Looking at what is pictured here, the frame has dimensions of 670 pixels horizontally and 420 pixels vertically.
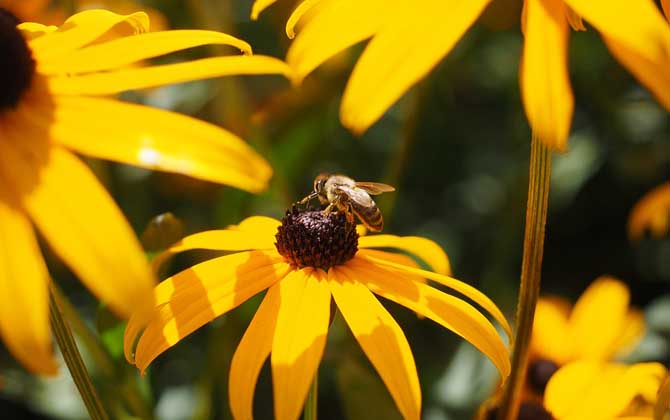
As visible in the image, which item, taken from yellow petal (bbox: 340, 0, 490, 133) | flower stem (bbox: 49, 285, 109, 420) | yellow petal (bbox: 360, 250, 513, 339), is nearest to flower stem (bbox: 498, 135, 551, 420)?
yellow petal (bbox: 360, 250, 513, 339)

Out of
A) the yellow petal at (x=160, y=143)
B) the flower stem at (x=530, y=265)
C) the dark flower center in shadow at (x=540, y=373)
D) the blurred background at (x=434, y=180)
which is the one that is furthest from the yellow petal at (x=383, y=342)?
the dark flower center in shadow at (x=540, y=373)

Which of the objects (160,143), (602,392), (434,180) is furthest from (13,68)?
(434,180)

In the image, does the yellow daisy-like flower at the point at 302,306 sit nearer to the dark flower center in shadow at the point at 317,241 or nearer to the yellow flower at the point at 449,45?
the dark flower center in shadow at the point at 317,241

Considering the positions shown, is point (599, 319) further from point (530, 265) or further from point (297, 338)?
point (297, 338)

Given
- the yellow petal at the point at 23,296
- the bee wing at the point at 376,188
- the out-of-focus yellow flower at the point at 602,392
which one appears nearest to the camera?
the yellow petal at the point at 23,296

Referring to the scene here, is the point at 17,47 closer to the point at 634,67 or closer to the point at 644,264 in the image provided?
the point at 634,67

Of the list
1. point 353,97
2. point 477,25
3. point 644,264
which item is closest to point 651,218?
point 644,264
